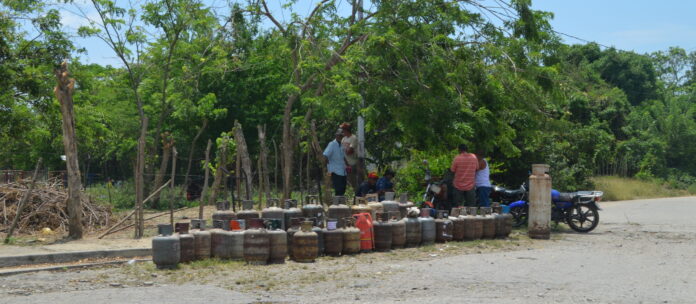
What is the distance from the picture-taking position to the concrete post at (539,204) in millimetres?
14242

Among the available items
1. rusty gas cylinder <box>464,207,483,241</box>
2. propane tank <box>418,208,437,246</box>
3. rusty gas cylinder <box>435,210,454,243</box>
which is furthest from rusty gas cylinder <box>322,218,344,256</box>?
rusty gas cylinder <box>464,207,483,241</box>

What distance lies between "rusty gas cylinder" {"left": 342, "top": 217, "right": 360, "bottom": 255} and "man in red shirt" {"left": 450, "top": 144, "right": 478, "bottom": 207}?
400cm

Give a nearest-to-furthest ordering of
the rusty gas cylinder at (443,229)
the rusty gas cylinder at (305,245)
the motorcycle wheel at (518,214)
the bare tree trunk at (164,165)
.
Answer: the rusty gas cylinder at (305,245)
the rusty gas cylinder at (443,229)
the motorcycle wheel at (518,214)
the bare tree trunk at (164,165)

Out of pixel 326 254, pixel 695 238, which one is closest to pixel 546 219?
pixel 695 238

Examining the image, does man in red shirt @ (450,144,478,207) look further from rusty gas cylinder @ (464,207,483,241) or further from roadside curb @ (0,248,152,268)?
roadside curb @ (0,248,152,268)

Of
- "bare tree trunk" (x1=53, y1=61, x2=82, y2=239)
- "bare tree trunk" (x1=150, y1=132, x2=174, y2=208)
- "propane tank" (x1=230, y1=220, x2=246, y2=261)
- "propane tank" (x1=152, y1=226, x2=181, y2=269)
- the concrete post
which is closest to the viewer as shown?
"propane tank" (x1=152, y1=226, x2=181, y2=269)

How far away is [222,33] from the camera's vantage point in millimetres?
16359

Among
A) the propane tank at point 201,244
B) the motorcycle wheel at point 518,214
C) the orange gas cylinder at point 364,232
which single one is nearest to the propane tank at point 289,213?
the orange gas cylinder at point 364,232

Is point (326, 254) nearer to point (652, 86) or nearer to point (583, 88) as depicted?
point (583, 88)

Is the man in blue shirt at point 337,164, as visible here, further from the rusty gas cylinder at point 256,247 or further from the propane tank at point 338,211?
the rusty gas cylinder at point 256,247

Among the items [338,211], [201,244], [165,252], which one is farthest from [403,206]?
[165,252]

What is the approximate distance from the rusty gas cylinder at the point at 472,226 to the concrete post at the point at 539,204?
1.34 meters

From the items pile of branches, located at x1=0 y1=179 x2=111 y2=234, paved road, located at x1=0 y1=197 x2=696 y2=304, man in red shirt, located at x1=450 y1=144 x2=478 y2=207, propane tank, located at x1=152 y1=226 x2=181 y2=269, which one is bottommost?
paved road, located at x1=0 y1=197 x2=696 y2=304

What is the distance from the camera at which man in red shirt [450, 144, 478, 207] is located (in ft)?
48.5
